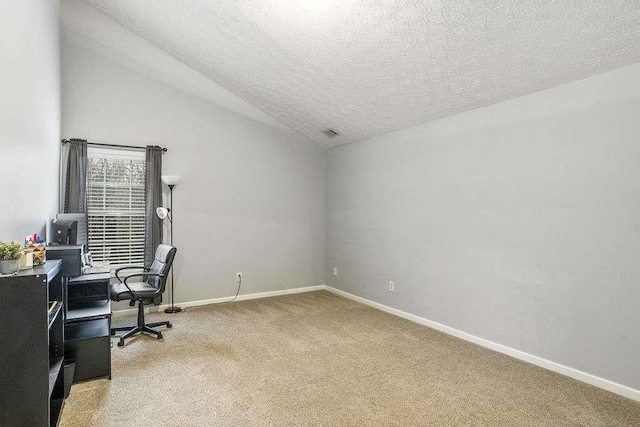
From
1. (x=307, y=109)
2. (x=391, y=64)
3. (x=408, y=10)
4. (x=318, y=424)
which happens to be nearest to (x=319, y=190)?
(x=307, y=109)

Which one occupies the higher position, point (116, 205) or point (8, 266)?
point (116, 205)

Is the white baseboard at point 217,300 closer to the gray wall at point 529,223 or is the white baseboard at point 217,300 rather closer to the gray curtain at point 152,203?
the gray curtain at point 152,203

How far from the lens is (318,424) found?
85.4 inches

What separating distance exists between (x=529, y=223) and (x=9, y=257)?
12.0 feet

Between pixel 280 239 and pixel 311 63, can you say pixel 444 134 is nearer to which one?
pixel 311 63

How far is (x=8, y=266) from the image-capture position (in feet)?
5.58

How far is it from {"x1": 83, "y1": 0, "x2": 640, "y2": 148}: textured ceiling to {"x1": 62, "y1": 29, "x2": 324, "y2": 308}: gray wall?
24.2 inches

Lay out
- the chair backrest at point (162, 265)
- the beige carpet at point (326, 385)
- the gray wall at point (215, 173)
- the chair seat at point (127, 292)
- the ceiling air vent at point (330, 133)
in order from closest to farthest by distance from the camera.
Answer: the beige carpet at point (326, 385), the chair seat at point (127, 292), the chair backrest at point (162, 265), the gray wall at point (215, 173), the ceiling air vent at point (330, 133)

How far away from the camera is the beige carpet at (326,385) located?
88.8 inches

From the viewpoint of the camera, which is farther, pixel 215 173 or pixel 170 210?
pixel 215 173

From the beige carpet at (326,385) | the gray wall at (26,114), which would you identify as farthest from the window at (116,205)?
the beige carpet at (326,385)

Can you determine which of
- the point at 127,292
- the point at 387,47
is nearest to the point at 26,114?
the point at 127,292

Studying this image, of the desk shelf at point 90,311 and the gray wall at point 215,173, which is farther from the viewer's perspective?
the gray wall at point 215,173

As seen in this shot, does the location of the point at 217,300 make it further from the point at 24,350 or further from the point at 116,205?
the point at 24,350
